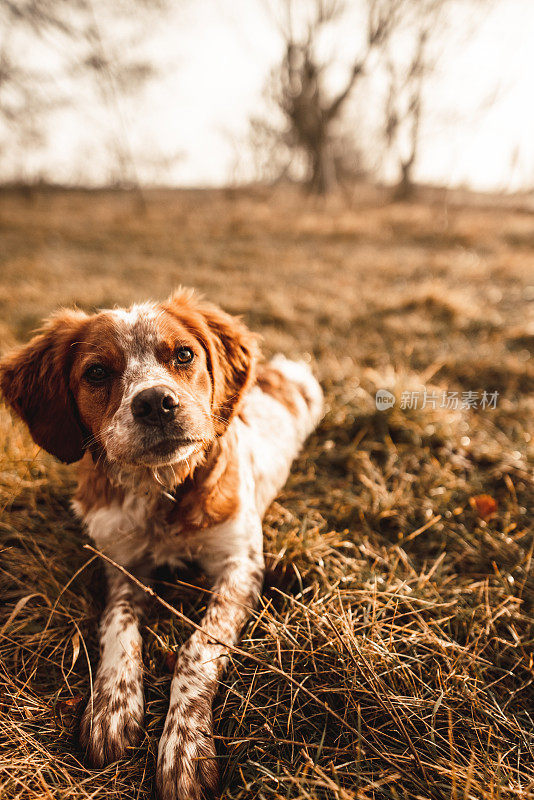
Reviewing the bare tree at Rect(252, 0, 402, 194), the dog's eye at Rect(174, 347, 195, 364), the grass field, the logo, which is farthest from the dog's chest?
the bare tree at Rect(252, 0, 402, 194)

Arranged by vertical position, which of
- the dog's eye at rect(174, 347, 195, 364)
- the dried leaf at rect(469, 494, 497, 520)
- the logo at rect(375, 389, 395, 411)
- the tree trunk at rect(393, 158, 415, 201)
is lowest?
the dried leaf at rect(469, 494, 497, 520)

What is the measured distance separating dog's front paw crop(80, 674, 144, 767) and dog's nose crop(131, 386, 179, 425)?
1.02 meters

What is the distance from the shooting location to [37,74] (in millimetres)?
12594

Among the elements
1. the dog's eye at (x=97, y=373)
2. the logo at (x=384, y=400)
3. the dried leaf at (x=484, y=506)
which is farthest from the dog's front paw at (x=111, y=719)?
the logo at (x=384, y=400)

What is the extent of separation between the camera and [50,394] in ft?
6.84

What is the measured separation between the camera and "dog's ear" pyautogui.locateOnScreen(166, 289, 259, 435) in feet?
7.43

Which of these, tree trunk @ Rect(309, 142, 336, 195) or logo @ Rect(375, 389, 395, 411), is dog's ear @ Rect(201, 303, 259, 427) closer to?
logo @ Rect(375, 389, 395, 411)

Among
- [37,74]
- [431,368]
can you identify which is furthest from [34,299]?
[37,74]

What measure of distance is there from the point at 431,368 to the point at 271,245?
7059mm

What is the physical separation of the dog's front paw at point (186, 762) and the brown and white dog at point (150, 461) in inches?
0.5

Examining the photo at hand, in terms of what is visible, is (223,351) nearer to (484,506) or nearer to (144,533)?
(144,533)

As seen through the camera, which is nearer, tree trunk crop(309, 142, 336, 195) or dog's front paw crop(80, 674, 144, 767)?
dog's front paw crop(80, 674, 144, 767)

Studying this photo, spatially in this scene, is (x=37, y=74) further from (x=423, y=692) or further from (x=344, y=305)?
(x=423, y=692)

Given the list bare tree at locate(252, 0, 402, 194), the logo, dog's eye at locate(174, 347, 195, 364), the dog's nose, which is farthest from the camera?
bare tree at locate(252, 0, 402, 194)
